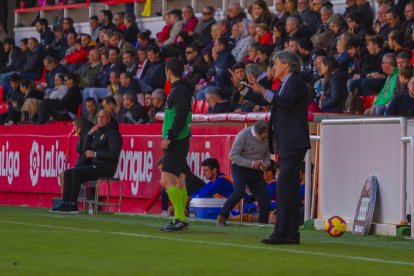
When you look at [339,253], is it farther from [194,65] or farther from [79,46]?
[79,46]

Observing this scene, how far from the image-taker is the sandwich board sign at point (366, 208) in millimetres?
14234

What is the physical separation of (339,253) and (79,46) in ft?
58.1

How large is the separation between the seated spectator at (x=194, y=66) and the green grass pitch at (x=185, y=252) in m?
7.69

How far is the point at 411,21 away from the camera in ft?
63.9

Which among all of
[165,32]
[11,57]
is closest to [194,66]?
[165,32]

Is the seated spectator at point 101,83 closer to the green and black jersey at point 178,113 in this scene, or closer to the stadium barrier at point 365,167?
the stadium barrier at point 365,167

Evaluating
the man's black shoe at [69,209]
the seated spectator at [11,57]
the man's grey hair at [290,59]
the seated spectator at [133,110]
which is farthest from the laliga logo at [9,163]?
the man's grey hair at [290,59]

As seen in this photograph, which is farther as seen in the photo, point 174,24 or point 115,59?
point 174,24

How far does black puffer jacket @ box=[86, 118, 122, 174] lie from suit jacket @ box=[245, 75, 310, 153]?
776 centimetres

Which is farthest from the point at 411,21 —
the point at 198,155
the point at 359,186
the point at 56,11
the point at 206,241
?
the point at 56,11

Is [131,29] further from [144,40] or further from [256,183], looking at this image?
[256,183]

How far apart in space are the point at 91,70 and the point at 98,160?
6.97 meters

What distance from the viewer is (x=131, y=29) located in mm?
26906

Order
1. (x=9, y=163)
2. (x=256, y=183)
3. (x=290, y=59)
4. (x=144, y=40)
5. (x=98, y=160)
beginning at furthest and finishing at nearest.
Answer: (x=144, y=40) < (x=9, y=163) < (x=98, y=160) < (x=256, y=183) < (x=290, y=59)
